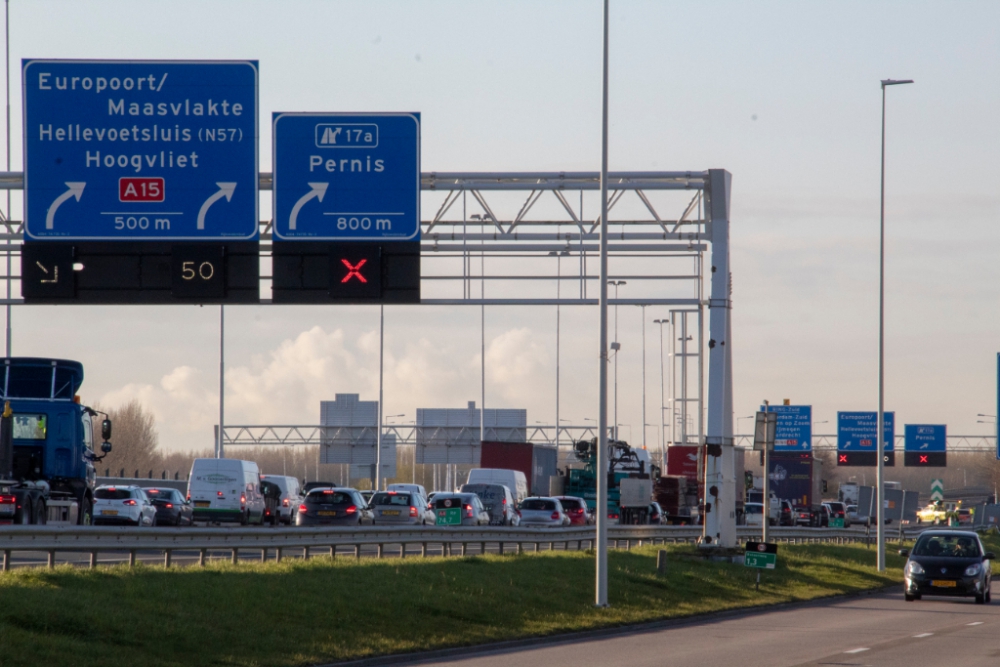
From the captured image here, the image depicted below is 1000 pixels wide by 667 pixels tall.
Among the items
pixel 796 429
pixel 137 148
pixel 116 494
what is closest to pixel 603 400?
pixel 137 148

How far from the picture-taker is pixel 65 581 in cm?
1800

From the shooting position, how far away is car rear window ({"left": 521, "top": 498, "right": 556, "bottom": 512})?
46.7 meters

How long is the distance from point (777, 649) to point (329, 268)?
1225 cm

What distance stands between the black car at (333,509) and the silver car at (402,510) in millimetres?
2368

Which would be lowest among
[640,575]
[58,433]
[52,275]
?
[640,575]

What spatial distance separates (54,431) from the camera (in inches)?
1264

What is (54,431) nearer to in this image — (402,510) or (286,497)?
(402,510)

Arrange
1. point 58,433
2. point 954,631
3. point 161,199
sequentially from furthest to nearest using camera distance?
point 58,433, point 161,199, point 954,631

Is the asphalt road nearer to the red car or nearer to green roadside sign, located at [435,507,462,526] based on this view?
green roadside sign, located at [435,507,462,526]

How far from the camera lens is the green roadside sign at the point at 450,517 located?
4066 centimetres

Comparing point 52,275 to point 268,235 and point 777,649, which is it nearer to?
point 268,235

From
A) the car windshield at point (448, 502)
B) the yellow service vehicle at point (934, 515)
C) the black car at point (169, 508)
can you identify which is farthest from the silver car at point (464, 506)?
the yellow service vehicle at point (934, 515)

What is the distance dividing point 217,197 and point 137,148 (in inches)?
65.6

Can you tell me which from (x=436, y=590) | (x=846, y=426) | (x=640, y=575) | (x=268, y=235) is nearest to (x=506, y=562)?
A: (x=640, y=575)
